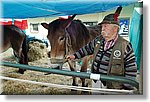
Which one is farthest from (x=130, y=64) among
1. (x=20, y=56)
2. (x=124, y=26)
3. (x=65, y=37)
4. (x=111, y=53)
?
(x=20, y=56)

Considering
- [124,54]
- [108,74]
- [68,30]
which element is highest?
[68,30]

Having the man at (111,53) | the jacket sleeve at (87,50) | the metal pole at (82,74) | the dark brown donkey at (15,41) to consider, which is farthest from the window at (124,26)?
the dark brown donkey at (15,41)

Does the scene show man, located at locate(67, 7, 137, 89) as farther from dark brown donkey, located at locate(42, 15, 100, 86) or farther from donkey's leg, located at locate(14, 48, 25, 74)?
donkey's leg, located at locate(14, 48, 25, 74)

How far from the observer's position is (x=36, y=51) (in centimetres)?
271

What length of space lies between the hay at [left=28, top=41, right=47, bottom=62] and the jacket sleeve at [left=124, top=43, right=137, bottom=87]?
708mm

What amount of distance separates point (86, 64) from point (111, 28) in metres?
0.38

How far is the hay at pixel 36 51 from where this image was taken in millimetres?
2701

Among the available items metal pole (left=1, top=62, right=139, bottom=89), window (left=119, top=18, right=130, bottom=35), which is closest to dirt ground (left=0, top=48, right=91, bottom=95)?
metal pole (left=1, top=62, right=139, bottom=89)

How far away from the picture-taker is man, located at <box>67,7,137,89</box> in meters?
2.64

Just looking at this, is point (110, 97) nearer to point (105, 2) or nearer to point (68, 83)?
point (68, 83)

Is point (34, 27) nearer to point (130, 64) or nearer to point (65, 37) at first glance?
point (65, 37)

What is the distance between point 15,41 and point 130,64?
1.02 m

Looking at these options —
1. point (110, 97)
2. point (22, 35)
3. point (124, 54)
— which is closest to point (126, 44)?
point (124, 54)

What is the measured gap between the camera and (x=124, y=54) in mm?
2645
